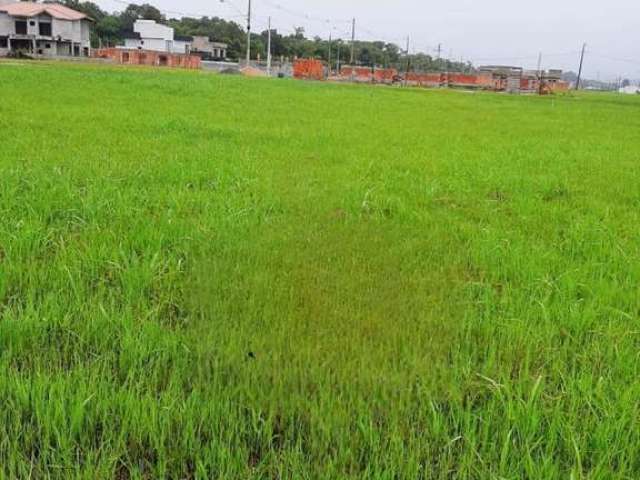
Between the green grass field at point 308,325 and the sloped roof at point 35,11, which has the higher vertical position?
the sloped roof at point 35,11

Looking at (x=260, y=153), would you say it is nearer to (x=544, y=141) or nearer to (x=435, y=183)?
(x=435, y=183)

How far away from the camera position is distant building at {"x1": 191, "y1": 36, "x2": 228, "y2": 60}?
250 ft

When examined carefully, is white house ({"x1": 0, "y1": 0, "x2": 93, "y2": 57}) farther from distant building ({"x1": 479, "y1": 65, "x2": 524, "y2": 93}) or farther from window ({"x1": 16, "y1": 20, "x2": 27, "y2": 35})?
distant building ({"x1": 479, "y1": 65, "x2": 524, "y2": 93})

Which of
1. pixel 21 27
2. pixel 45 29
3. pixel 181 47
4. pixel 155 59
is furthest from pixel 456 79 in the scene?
pixel 21 27

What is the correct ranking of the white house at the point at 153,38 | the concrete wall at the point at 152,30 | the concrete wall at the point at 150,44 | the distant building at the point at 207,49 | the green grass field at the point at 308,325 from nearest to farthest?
1. the green grass field at the point at 308,325
2. the concrete wall at the point at 150,44
3. the white house at the point at 153,38
4. the concrete wall at the point at 152,30
5. the distant building at the point at 207,49

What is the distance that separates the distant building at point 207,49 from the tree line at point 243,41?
360 cm

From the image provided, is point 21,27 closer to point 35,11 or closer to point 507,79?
point 35,11

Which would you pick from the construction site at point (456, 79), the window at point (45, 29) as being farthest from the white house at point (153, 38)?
the construction site at point (456, 79)

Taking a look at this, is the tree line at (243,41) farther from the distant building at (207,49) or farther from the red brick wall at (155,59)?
the red brick wall at (155,59)

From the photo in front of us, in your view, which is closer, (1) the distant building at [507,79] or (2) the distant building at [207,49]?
(1) the distant building at [507,79]

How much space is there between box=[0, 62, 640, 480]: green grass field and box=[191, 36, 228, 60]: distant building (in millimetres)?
76964

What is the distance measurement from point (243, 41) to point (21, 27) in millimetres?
38995

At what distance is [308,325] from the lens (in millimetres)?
2162

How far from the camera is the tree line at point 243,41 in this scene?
77.5 metres
